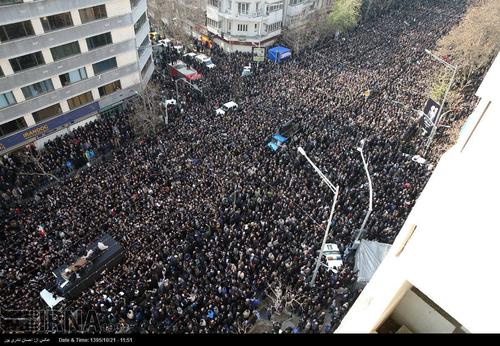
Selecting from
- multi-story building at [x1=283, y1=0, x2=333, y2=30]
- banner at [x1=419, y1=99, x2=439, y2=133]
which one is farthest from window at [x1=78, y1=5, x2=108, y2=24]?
banner at [x1=419, y1=99, x2=439, y2=133]

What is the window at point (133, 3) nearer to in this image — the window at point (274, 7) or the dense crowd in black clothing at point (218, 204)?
the dense crowd in black clothing at point (218, 204)

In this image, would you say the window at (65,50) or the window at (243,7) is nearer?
the window at (65,50)

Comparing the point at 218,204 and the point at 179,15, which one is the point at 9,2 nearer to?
the point at 218,204

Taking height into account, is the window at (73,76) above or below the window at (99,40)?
below

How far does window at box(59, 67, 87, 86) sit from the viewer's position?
3085 centimetres

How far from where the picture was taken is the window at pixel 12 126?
28836mm

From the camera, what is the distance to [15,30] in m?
26.4

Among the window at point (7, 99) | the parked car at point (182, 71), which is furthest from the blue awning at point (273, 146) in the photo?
the window at point (7, 99)

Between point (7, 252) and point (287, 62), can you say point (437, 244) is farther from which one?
point (287, 62)

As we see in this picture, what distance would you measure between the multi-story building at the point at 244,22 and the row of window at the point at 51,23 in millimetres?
21731

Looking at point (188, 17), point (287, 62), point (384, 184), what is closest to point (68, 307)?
point (384, 184)

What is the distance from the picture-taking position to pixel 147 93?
114 ft

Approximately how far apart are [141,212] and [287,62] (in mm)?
31449

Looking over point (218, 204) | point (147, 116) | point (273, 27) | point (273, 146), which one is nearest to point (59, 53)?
point (147, 116)
